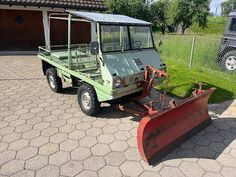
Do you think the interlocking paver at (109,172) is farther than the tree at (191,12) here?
No

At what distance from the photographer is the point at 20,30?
13.6 metres

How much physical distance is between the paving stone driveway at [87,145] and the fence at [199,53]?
3.73m

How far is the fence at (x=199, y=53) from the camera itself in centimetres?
962

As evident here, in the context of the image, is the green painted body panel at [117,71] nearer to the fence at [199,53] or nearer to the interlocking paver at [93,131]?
the interlocking paver at [93,131]

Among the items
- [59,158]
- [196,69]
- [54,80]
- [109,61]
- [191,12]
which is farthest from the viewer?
[191,12]

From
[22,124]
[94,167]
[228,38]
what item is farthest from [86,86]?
[228,38]

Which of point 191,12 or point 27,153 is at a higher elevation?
point 191,12

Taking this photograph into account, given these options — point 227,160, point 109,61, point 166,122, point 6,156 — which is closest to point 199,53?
point 109,61

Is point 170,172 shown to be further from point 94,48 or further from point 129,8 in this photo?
point 129,8

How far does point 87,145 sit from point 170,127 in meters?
1.56

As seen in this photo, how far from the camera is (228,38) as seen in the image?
952cm

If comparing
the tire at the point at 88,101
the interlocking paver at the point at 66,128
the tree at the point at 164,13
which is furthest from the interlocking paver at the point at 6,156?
the tree at the point at 164,13

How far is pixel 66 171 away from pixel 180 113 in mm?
2242

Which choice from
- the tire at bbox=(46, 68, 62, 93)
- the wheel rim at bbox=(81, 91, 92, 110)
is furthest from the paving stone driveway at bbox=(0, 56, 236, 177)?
the tire at bbox=(46, 68, 62, 93)
